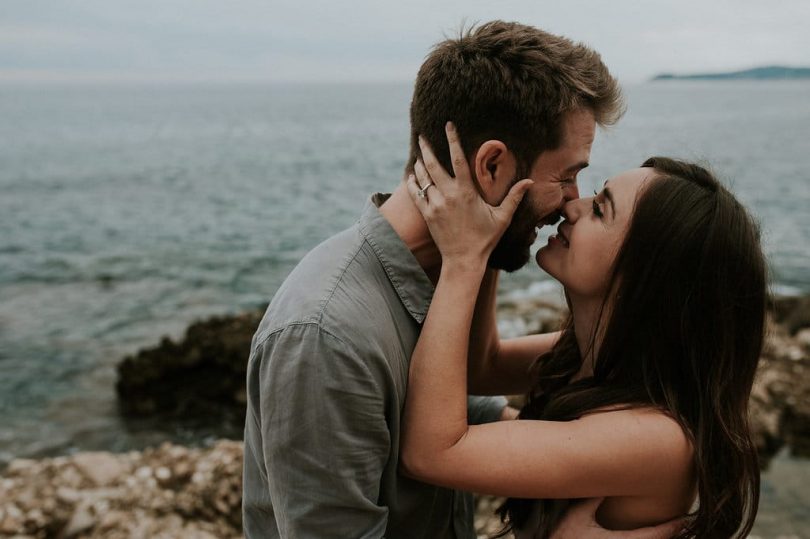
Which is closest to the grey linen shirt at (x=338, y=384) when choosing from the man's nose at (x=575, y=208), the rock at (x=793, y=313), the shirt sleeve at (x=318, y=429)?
the shirt sleeve at (x=318, y=429)

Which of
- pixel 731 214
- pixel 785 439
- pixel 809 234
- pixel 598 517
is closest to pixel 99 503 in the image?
Result: pixel 598 517

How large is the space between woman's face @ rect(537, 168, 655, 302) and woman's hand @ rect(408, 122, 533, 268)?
390mm

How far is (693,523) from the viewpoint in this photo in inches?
120

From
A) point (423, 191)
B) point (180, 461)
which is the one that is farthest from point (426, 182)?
point (180, 461)

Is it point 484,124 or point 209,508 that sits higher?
point 484,124

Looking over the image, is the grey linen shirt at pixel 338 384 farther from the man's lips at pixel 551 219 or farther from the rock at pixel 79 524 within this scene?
the rock at pixel 79 524

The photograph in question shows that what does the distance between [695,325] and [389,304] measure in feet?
4.26

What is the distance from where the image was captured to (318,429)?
2.40 m

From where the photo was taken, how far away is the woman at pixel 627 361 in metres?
2.76

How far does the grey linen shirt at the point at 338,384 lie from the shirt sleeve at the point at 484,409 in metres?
0.93

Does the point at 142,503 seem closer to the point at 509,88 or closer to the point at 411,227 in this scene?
the point at 411,227

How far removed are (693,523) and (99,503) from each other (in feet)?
16.6

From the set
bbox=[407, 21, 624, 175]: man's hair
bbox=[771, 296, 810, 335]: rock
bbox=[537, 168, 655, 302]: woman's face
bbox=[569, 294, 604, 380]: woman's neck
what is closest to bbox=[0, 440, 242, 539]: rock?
bbox=[569, 294, 604, 380]: woman's neck

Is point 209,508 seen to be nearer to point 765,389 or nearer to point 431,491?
point 431,491
